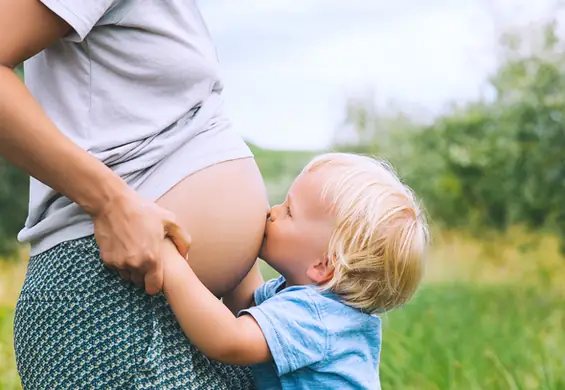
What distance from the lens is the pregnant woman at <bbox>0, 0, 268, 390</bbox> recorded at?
1.40 meters

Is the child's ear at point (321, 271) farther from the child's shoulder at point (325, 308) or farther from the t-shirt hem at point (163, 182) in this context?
the t-shirt hem at point (163, 182)

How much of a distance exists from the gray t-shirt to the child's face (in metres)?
0.23

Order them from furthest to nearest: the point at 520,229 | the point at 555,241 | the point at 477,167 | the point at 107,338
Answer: the point at 477,167
the point at 520,229
the point at 555,241
the point at 107,338

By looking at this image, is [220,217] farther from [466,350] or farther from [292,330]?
[466,350]

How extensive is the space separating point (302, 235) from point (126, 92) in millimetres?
425

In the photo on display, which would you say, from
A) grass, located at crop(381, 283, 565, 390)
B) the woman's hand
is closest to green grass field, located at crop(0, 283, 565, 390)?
grass, located at crop(381, 283, 565, 390)

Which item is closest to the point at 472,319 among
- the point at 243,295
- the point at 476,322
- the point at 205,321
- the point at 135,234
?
the point at 476,322

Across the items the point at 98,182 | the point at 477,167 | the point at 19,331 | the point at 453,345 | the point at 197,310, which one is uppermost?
the point at 98,182

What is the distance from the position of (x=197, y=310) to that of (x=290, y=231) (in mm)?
298

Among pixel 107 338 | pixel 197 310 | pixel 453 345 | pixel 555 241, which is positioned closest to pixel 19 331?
pixel 107 338

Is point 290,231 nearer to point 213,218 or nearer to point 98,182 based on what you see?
point 213,218

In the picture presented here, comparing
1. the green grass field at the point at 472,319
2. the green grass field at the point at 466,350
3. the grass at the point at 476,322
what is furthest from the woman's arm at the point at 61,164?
the green grass field at the point at 472,319

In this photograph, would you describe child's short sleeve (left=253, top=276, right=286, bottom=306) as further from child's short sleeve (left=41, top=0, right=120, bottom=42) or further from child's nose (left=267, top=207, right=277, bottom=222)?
child's short sleeve (left=41, top=0, right=120, bottom=42)

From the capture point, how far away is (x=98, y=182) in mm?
1388
